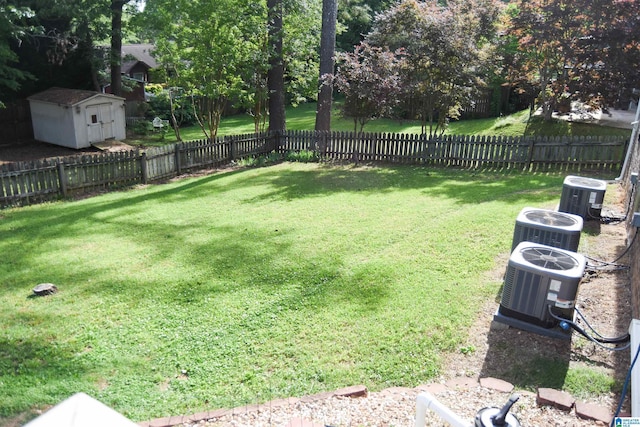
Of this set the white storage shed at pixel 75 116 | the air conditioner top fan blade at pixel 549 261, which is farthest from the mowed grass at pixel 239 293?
the white storage shed at pixel 75 116

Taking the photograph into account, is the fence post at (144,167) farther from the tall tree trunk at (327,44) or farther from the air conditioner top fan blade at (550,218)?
the air conditioner top fan blade at (550,218)

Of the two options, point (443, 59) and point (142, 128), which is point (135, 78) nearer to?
point (142, 128)

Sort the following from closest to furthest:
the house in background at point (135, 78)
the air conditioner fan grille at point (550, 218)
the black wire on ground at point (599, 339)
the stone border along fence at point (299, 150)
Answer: the black wire on ground at point (599, 339)
the air conditioner fan grille at point (550, 218)
the stone border along fence at point (299, 150)
the house in background at point (135, 78)

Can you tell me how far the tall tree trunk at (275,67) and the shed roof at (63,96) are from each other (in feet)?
26.7

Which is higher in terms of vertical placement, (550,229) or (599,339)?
(550,229)

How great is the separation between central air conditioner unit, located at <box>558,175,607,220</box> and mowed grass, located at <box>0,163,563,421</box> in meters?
1.13

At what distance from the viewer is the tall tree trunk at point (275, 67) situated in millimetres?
17100

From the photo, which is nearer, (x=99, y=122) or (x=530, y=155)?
(x=530, y=155)

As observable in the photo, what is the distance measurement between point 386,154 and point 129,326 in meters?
11.3

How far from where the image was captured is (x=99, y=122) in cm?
2111

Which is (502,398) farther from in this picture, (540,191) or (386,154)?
(386,154)

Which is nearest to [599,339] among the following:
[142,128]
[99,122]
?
[99,122]

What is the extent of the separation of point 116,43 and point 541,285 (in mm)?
22839

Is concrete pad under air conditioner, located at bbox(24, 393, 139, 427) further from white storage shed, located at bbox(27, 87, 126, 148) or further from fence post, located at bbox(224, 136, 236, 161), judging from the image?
white storage shed, located at bbox(27, 87, 126, 148)
